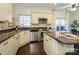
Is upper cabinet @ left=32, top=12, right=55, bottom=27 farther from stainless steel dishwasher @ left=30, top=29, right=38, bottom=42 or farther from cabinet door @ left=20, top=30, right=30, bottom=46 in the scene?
cabinet door @ left=20, top=30, right=30, bottom=46

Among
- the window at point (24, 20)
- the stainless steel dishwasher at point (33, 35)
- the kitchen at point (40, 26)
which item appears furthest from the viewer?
the stainless steel dishwasher at point (33, 35)

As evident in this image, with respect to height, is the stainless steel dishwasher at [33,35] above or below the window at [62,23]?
below

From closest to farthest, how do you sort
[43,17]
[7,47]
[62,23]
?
[7,47] → [62,23] → [43,17]

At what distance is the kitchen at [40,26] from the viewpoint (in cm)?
255

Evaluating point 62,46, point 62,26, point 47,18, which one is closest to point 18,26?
point 47,18

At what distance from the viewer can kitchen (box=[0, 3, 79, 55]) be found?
8.36 feet

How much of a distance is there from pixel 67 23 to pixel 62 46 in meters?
1.10

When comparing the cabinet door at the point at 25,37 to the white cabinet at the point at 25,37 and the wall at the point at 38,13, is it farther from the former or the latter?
the wall at the point at 38,13

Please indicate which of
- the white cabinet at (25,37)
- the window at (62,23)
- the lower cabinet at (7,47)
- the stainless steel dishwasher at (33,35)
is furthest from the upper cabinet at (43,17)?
the lower cabinet at (7,47)

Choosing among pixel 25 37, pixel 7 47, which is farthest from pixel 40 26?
pixel 7 47

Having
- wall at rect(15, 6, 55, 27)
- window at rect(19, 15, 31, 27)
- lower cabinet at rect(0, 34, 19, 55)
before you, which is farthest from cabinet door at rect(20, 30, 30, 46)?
lower cabinet at rect(0, 34, 19, 55)

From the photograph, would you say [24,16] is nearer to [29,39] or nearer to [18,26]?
[18,26]

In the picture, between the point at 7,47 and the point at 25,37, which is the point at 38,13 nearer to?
the point at 25,37

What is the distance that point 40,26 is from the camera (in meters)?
4.02
